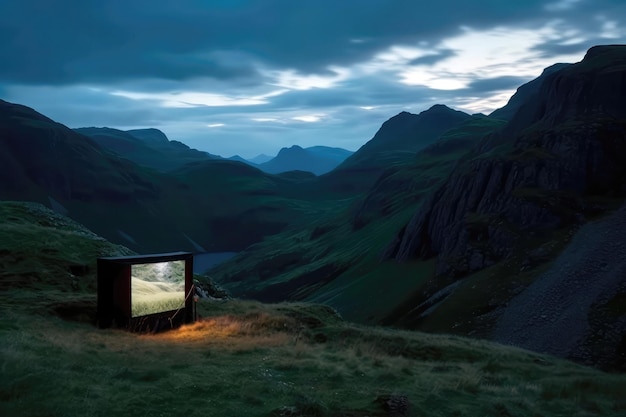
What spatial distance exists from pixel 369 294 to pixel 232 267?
360ft

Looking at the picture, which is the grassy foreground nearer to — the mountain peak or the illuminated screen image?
the illuminated screen image

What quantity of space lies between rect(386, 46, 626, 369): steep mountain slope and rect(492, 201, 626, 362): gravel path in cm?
52

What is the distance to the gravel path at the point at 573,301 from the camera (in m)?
50.4

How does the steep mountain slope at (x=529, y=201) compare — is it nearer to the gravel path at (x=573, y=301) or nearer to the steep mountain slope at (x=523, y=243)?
the steep mountain slope at (x=523, y=243)

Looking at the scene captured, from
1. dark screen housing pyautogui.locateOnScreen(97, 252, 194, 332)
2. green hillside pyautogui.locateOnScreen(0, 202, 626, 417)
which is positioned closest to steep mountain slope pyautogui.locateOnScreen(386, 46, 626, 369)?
green hillside pyautogui.locateOnScreen(0, 202, 626, 417)

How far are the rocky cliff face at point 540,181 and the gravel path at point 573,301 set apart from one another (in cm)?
1302

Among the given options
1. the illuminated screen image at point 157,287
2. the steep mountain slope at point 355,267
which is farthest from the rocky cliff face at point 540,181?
the illuminated screen image at point 157,287

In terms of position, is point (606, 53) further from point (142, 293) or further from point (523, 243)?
point (142, 293)

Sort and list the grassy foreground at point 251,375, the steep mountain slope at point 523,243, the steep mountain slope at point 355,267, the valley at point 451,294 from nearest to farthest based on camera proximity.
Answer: the grassy foreground at point 251,375 < the valley at point 451,294 < the steep mountain slope at point 523,243 < the steep mountain slope at point 355,267

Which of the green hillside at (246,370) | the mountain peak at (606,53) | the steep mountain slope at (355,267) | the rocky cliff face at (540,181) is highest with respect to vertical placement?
the mountain peak at (606,53)

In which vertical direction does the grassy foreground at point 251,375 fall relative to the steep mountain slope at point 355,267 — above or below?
above

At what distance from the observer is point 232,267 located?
19950 centimetres

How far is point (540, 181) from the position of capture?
302 feet

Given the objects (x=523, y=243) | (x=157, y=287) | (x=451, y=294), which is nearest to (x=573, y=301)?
(x=451, y=294)
